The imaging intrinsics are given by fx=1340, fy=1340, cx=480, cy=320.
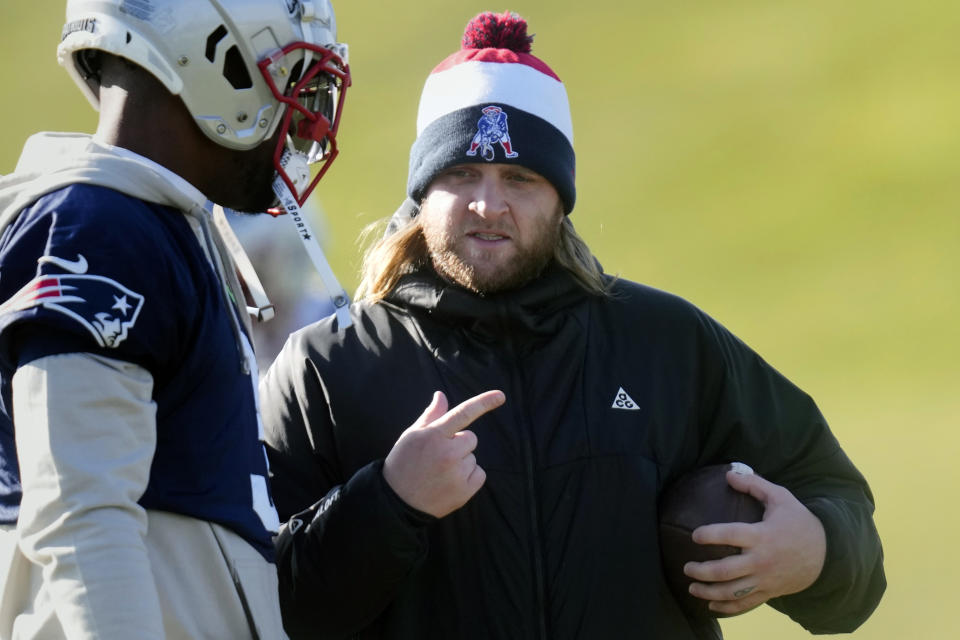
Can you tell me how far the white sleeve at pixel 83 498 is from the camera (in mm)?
1812

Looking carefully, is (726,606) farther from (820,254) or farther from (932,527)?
(820,254)

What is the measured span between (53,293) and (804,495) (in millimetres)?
1697

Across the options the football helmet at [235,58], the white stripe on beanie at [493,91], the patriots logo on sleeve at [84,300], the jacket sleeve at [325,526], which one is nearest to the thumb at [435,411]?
the jacket sleeve at [325,526]

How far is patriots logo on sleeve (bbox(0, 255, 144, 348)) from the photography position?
1856 mm

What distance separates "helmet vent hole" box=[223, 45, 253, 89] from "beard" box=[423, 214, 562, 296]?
2.44ft

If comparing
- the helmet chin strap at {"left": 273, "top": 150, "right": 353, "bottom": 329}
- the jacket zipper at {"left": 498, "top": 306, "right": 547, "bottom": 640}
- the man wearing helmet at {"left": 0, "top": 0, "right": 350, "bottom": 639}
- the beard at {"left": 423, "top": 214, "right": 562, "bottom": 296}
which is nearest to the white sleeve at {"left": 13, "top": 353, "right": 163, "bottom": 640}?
the man wearing helmet at {"left": 0, "top": 0, "right": 350, "bottom": 639}

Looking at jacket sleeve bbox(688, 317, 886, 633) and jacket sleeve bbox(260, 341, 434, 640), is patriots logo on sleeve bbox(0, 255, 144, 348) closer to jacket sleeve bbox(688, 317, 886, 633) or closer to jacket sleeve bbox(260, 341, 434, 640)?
Result: jacket sleeve bbox(260, 341, 434, 640)

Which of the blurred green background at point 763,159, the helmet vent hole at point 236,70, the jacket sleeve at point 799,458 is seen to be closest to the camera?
the helmet vent hole at point 236,70

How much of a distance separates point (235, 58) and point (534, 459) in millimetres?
987

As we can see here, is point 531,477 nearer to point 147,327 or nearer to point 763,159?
point 147,327

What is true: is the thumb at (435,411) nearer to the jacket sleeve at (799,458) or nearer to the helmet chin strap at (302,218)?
the helmet chin strap at (302,218)

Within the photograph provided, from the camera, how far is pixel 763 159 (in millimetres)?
12094

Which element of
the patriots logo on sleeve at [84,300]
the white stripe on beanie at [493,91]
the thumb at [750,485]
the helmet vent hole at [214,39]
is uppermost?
the white stripe on beanie at [493,91]

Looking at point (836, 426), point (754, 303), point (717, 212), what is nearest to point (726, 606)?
point (836, 426)
